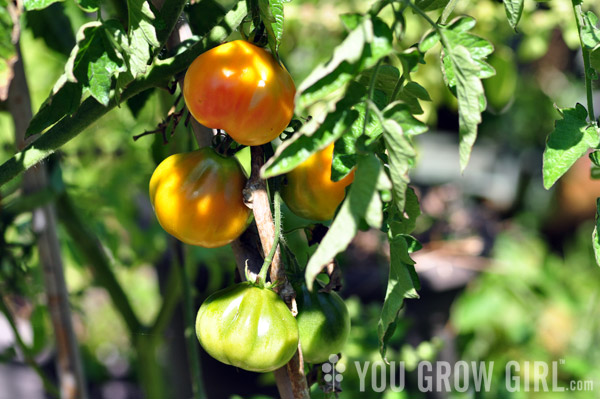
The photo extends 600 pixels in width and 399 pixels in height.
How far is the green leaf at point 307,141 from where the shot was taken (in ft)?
1.09

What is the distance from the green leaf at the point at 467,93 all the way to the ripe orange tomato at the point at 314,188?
0.11 metres

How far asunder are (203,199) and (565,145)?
26cm

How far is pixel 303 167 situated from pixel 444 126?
3.39 meters

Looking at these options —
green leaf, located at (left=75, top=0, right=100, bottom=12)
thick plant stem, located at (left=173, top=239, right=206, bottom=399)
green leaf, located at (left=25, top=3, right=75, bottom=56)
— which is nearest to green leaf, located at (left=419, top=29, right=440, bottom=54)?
green leaf, located at (left=75, top=0, right=100, bottom=12)

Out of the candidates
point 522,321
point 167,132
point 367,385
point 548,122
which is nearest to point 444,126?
point 548,122

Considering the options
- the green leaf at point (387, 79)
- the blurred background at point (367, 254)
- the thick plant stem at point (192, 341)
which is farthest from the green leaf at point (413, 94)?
the thick plant stem at point (192, 341)

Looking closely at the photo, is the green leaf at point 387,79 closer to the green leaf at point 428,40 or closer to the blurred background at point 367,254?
the green leaf at point 428,40

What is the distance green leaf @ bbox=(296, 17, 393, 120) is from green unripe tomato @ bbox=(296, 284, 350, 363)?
8.1 inches

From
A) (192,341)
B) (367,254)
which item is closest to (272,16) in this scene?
(192,341)

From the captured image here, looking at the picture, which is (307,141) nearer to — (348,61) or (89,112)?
(348,61)

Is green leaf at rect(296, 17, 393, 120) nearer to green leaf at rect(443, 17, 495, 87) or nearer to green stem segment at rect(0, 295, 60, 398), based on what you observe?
green leaf at rect(443, 17, 495, 87)

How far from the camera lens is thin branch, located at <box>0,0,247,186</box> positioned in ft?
1.40

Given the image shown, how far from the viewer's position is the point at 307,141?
339 millimetres

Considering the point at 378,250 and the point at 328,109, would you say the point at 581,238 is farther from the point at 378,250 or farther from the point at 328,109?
the point at 328,109
